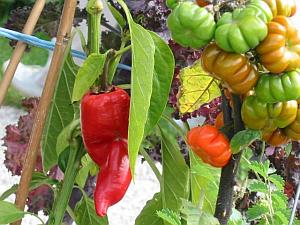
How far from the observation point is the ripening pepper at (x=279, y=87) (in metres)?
0.64

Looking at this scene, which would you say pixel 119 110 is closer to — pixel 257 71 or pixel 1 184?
pixel 257 71

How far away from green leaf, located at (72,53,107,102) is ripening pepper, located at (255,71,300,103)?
0.20m

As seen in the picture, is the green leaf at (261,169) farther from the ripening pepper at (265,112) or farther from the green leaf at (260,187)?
the ripening pepper at (265,112)

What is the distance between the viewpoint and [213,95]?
0.85 m

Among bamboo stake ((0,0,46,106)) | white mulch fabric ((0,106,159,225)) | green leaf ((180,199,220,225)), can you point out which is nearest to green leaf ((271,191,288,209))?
green leaf ((180,199,220,225))

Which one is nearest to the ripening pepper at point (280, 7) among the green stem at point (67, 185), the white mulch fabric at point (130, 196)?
the green stem at point (67, 185)

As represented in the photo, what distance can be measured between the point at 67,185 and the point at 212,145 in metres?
0.22

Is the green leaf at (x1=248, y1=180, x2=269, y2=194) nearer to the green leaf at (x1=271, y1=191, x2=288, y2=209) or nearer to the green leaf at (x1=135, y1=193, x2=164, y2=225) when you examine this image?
the green leaf at (x1=271, y1=191, x2=288, y2=209)

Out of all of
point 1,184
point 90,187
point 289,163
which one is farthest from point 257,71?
point 1,184

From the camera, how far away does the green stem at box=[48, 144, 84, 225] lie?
83 centimetres

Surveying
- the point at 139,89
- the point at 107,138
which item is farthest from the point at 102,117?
the point at 139,89

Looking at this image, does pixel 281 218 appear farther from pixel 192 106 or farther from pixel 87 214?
pixel 87 214

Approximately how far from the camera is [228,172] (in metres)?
0.73

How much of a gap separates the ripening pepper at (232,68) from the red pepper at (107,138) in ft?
0.57
